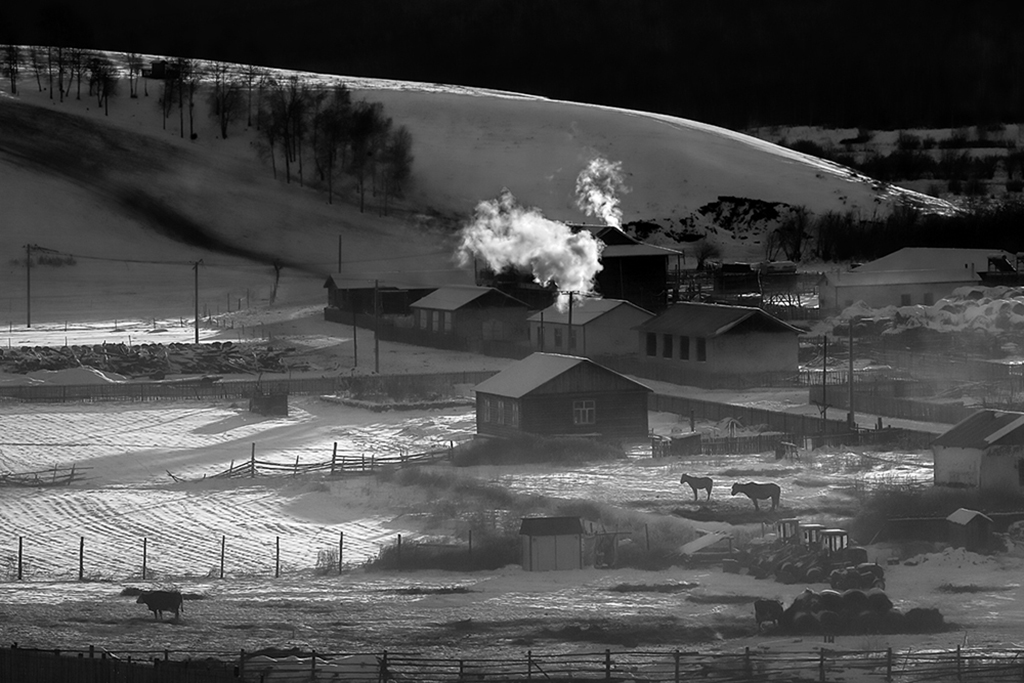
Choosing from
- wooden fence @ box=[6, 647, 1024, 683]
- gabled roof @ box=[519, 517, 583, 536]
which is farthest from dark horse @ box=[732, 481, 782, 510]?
wooden fence @ box=[6, 647, 1024, 683]

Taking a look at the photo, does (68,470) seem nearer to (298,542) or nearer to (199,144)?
(298,542)

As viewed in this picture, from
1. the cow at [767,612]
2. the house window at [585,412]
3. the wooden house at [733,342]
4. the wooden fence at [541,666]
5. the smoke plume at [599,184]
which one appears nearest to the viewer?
the wooden fence at [541,666]

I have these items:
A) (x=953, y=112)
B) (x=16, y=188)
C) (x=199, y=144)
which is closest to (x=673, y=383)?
(x=16, y=188)

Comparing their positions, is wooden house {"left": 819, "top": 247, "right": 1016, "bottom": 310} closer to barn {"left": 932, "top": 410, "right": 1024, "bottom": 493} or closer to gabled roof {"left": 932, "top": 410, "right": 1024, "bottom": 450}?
gabled roof {"left": 932, "top": 410, "right": 1024, "bottom": 450}

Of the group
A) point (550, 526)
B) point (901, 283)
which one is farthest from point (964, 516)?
point (901, 283)

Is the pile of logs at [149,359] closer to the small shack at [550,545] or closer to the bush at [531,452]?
the bush at [531,452]

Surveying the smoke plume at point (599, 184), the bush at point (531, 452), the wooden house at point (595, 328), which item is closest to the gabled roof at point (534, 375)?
the bush at point (531, 452)
